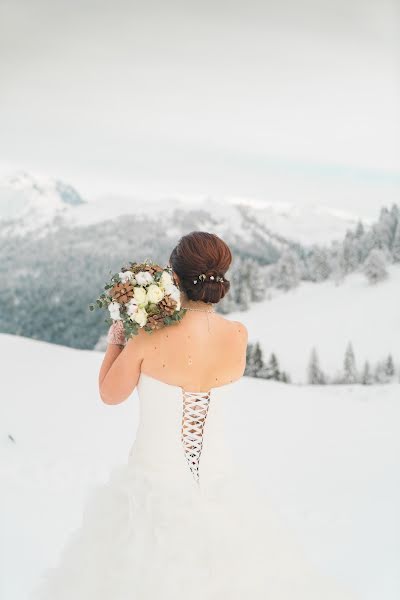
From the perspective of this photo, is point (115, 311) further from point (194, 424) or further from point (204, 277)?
point (194, 424)

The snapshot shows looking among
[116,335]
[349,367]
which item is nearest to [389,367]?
[349,367]

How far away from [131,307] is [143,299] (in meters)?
0.03

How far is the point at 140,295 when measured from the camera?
1383 millimetres

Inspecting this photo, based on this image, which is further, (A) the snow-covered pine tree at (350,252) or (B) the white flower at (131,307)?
(A) the snow-covered pine tree at (350,252)

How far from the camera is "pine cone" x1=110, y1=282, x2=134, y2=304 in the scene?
141 centimetres

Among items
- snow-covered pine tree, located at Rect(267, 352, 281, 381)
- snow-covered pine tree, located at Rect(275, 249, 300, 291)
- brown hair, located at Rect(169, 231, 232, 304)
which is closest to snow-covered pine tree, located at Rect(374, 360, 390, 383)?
snow-covered pine tree, located at Rect(267, 352, 281, 381)

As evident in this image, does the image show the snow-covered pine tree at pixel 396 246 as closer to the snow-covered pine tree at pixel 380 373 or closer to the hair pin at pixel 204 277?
the snow-covered pine tree at pixel 380 373

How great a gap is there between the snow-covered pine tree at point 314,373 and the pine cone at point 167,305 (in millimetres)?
8138

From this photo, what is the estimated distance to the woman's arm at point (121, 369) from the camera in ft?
4.66

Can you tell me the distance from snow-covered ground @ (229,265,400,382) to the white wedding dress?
7552mm

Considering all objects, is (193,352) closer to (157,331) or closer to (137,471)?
(157,331)

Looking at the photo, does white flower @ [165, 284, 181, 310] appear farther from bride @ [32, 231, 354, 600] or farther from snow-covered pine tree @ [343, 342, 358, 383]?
snow-covered pine tree @ [343, 342, 358, 383]

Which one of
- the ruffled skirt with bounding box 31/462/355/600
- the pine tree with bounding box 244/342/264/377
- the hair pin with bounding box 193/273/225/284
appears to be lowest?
the pine tree with bounding box 244/342/264/377

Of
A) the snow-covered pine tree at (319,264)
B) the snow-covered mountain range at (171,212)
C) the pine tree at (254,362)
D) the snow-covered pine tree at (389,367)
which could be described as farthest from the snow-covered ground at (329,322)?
the snow-covered mountain range at (171,212)
